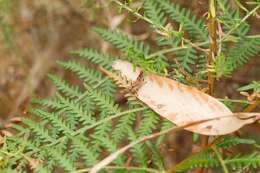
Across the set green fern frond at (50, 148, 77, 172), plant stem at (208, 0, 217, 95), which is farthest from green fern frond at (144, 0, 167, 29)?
green fern frond at (50, 148, 77, 172)

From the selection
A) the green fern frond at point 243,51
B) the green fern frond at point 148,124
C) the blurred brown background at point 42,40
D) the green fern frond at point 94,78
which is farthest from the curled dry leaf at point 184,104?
the blurred brown background at point 42,40

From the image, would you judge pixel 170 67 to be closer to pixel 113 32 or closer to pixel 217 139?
pixel 113 32

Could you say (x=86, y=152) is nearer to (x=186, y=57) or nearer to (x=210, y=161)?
(x=210, y=161)

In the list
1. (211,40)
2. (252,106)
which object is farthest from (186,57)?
(252,106)

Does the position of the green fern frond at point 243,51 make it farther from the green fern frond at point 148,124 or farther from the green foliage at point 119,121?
the green fern frond at point 148,124

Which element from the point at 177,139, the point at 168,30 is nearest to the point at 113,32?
the point at 168,30

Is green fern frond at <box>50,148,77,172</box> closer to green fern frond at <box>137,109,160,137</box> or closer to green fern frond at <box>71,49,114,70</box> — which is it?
green fern frond at <box>137,109,160,137</box>
